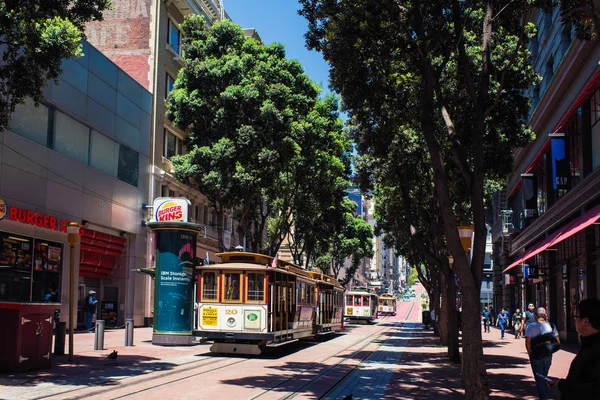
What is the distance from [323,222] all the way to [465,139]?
30089mm

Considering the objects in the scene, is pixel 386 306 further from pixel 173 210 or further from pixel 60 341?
pixel 60 341

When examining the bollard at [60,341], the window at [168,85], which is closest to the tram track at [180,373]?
the bollard at [60,341]

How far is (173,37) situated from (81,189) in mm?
14109

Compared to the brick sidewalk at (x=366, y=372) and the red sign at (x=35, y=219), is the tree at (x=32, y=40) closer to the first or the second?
the brick sidewalk at (x=366, y=372)

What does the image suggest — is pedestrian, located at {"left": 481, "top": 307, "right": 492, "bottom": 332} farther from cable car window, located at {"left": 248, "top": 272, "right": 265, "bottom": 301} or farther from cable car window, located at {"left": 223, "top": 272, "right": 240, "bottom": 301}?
cable car window, located at {"left": 223, "top": 272, "right": 240, "bottom": 301}

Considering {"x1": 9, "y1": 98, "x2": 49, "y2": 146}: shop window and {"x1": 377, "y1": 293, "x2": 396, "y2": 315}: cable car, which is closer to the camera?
{"x1": 9, "y1": 98, "x2": 49, "y2": 146}: shop window

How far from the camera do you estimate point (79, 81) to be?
27344 mm

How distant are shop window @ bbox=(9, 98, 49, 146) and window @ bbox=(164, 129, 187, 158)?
12208 millimetres

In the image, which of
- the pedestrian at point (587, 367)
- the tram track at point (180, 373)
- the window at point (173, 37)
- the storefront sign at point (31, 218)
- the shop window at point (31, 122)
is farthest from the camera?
the window at point (173, 37)

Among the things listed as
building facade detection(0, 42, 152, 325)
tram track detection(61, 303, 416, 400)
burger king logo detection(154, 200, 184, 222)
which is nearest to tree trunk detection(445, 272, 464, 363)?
tram track detection(61, 303, 416, 400)

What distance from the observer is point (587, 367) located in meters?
4.69

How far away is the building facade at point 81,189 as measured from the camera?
2309 centimetres

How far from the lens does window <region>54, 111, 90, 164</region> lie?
25.8 metres

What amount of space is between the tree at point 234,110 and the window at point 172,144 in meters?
6.76
